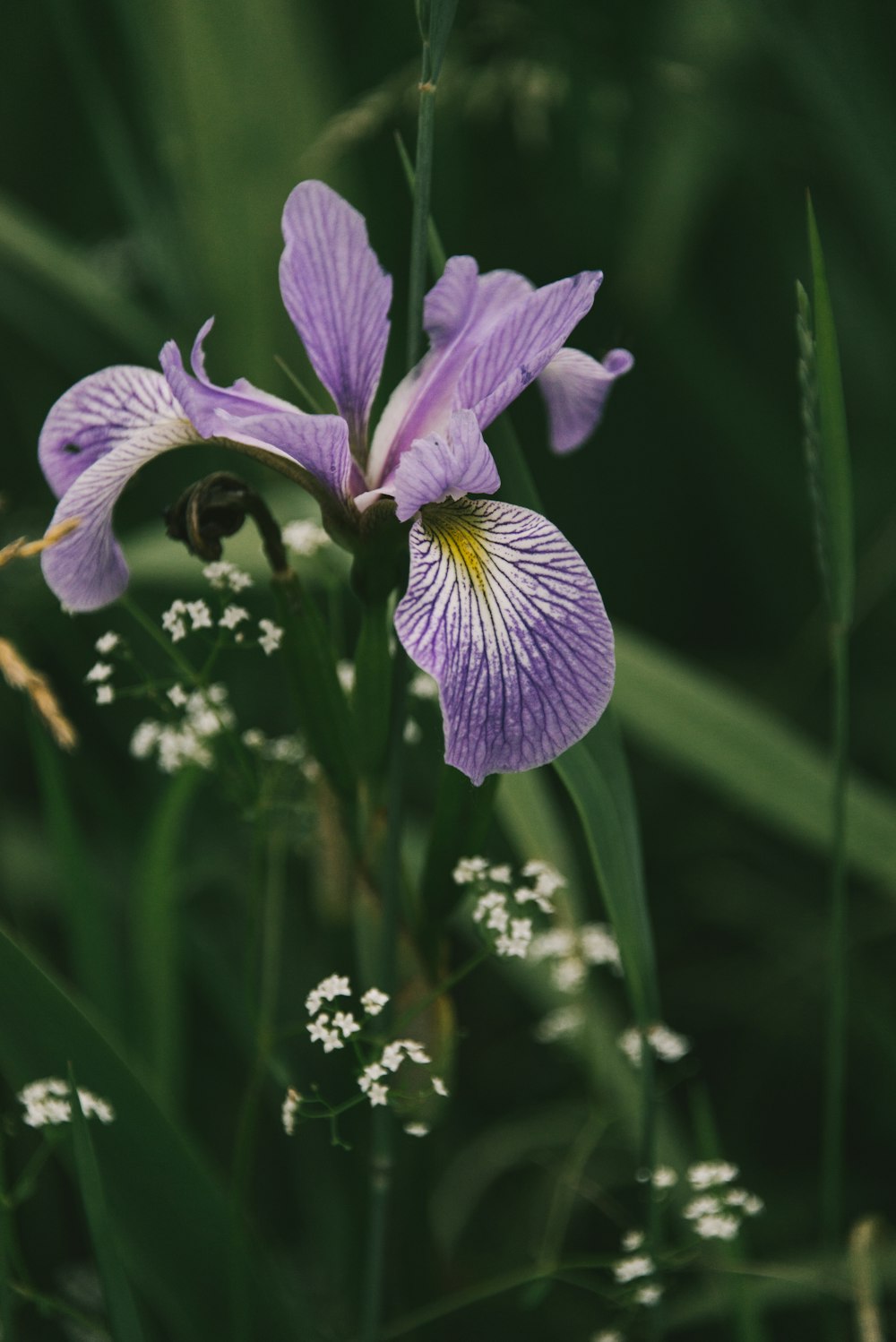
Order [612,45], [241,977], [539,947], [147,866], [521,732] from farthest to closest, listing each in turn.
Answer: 1. [612,45]
2. [241,977]
3. [147,866]
4. [539,947]
5. [521,732]

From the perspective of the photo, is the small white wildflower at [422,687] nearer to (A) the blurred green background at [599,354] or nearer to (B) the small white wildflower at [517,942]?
(B) the small white wildflower at [517,942]

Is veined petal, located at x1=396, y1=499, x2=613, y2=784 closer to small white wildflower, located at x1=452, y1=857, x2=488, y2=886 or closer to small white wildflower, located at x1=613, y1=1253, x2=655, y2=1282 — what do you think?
small white wildflower, located at x1=452, y1=857, x2=488, y2=886

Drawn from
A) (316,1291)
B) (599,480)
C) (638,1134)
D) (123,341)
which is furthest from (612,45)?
(316,1291)

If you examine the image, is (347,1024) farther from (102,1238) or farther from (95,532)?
(95,532)

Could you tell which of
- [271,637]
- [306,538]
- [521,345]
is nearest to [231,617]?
[271,637]

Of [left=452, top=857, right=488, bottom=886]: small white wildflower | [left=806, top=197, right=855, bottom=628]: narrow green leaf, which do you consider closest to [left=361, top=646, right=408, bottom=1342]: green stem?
[left=452, top=857, right=488, bottom=886]: small white wildflower

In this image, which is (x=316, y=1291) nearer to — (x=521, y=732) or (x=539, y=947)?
(x=539, y=947)

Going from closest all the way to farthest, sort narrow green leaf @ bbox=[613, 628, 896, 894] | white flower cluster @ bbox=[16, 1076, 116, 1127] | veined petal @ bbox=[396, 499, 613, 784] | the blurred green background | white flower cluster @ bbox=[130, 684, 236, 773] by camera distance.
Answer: veined petal @ bbox=[396, 499, 613, 784], white flower cluster @ bbox=[16, 1076, 116, 1127], white flower cluster @ bbox=[130, 684, 236, 773], narrow green leaf @ bbox=[613, 628, 896, 894], the blurred green background

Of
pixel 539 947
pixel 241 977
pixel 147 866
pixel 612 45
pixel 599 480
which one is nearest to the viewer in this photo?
pixel 539 947
